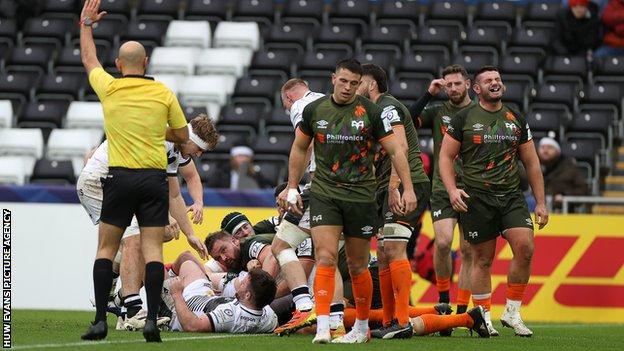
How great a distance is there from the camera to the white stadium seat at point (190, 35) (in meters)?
25.4

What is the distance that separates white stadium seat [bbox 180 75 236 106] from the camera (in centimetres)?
2378

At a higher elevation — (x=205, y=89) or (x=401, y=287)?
(x=205, y=89)

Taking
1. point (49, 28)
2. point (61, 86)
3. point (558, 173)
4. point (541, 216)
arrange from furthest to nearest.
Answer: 1. point (49, 28)
2. point (61, 86)
3. point (558, 173)
4. point (541, 216)

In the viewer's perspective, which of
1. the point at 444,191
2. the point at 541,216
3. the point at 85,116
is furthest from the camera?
the point at 85,116

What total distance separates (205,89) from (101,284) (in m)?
13.5

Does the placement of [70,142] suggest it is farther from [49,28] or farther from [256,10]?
[256,10]

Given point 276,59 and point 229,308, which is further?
point 276,59

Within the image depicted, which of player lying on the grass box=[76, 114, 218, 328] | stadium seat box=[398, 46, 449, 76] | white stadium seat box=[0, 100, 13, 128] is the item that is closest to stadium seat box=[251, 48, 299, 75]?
Answer: stadium seat box=[398, 46, 449, 76]

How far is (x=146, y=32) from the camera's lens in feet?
Result: 83.5

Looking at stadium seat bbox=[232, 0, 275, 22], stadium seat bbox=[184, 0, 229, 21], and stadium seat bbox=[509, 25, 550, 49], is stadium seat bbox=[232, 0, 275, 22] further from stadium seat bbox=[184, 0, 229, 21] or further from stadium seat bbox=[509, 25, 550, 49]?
stadium seat bbox=[509, 25, 550, 49]

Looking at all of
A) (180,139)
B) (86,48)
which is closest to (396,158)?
(180,139)

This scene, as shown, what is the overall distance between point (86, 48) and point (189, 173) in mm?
2742

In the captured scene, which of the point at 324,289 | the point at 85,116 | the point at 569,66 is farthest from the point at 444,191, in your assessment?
the point at 85,116

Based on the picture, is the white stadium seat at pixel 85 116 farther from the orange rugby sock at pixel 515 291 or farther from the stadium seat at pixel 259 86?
the orange rugby sock at pixel 515 291
